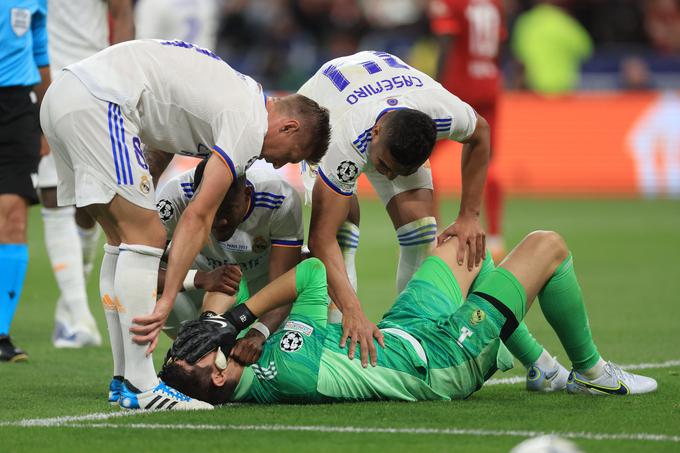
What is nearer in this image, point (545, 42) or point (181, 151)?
point (181, 151)

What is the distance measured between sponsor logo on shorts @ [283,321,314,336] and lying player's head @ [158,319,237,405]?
0.28m

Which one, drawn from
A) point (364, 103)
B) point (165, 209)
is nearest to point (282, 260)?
point (165, 209)

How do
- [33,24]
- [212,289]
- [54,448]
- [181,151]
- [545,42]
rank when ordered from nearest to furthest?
[54,448] → [181,151] → [212,289] → [33,24] → [545,42]

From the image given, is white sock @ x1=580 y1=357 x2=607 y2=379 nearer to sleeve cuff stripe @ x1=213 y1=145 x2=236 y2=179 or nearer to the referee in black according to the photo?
sleeve cuff stripe @ x1=213 y1=145 x2=236 y2=179

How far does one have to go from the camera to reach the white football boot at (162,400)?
18.1 feet

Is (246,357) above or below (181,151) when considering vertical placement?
below

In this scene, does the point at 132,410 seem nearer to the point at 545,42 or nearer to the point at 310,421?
the point at 310,421

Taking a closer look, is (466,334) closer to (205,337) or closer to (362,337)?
(362,337)

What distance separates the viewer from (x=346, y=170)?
6121 mm

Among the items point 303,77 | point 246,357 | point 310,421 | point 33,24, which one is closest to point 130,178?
point 246,357

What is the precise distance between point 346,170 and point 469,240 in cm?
72

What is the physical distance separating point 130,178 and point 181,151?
0.40m

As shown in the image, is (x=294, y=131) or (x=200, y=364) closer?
(x=200, y=364)

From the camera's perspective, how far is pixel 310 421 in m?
5.21
